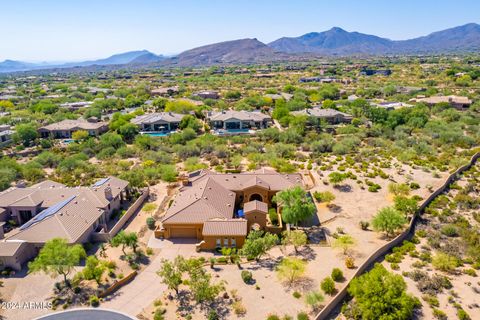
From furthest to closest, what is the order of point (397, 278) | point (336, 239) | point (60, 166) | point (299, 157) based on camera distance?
point (299, 157) < point (60, 166) < point (336, 239) < point (397, 278)

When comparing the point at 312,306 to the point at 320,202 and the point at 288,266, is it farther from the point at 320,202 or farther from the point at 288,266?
the point at 320,202

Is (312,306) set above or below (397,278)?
below

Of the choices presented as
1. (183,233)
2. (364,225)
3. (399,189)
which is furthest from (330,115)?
(183,233)

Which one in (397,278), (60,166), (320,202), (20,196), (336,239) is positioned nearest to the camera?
(397,278)

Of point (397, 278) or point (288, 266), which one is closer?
point (397, 278)

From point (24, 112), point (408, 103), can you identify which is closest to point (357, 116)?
point (408, 103)

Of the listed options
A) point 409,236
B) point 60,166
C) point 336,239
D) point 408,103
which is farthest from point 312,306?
point 408,103

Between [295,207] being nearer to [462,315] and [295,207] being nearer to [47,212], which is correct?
[462,315]
